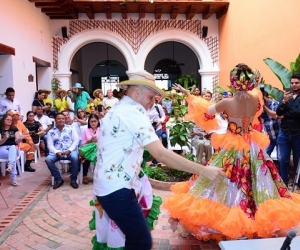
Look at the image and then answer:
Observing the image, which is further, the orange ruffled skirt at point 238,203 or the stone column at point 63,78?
the stone column at point 63,78

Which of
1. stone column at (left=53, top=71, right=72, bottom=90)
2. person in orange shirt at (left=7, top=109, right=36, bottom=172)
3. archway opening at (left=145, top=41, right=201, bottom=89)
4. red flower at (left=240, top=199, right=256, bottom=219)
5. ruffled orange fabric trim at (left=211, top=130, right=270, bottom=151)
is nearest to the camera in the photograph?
red flower at (left=240, top=199, right=256, bottom=219)

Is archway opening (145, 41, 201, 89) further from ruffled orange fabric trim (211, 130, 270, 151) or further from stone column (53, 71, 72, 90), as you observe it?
ruffled orange fabric trim (211, 130, 270, 151)

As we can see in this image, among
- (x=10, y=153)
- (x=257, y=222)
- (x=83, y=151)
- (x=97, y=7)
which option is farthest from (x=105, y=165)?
(x=97, y=7)

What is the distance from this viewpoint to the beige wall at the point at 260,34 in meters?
7.79

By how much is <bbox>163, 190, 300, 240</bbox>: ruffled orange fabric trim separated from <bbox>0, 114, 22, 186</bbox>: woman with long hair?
343 cm

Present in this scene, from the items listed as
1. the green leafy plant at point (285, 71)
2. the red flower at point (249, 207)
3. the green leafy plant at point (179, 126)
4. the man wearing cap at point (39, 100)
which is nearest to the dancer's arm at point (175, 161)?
the red flower at point (249, 207)

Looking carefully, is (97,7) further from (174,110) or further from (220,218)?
(220,218)

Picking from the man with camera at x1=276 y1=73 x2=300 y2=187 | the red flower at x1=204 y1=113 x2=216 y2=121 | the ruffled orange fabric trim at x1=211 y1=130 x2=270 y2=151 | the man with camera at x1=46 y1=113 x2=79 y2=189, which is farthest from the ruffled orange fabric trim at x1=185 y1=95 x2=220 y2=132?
the man with camera at x1=46 y1=113 x2=79 y2=189

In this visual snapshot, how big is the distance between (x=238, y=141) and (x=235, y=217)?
75 cm

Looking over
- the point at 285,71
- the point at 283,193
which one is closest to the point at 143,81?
the point at 283,193

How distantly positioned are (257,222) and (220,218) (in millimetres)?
310

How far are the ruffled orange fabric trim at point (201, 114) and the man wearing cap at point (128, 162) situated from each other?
1590 mm

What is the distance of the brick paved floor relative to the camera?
336 cm

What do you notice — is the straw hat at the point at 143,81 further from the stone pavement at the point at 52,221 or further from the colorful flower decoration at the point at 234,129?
the stone pavement at the point at 52,221
